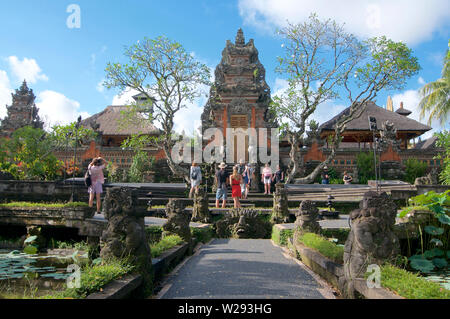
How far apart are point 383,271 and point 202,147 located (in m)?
19.6

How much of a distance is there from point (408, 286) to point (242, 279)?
6.21ft

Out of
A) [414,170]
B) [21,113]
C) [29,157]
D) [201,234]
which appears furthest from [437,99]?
[21,113]

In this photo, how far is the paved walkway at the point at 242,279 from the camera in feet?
11.8

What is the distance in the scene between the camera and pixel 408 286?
2926mm

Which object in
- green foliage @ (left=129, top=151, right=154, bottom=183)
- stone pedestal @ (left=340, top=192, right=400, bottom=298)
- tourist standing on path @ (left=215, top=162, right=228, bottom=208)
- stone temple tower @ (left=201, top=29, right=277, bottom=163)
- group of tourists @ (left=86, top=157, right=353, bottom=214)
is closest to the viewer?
stone pedestal @ (left=340, top=192, right=400, bottom=298)

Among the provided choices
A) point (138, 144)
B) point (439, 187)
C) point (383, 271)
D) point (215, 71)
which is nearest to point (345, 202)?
point (439, 187)

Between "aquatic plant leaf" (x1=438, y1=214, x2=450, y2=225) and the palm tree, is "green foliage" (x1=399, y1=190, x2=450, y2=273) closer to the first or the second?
"aquatic plant leaf" (x1=438, y1=214, x2=450, y2=225)

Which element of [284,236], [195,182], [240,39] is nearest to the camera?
[284,236]

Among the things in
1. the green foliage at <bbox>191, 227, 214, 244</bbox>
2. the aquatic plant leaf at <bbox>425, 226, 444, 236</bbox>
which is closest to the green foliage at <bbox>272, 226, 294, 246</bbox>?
the green foliage at <bbox>191, 227, 214, 244</bbox>

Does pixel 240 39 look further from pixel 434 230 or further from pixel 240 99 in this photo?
pixel 434 230

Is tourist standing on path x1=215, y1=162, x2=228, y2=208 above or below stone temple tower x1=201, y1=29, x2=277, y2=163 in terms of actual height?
below

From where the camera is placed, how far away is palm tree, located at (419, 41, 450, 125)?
17.1 meters

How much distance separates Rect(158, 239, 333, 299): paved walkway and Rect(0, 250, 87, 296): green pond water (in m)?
1.39

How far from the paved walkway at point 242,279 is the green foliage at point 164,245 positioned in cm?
37
